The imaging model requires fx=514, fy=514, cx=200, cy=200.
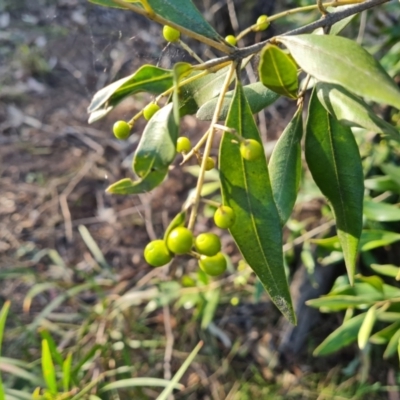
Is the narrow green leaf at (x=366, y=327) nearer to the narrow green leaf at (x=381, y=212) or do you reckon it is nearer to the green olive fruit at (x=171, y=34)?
the narrow green leaf at (x=381, y=212)

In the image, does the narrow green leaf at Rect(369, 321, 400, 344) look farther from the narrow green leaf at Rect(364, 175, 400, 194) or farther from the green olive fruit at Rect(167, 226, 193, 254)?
the green olive fruit at Rect(167, 226, 193, 254)

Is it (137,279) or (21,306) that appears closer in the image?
(137,279)

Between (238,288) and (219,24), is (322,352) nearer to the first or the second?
(238,288)

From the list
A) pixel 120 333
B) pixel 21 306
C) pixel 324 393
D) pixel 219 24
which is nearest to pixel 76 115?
pixel 219 24

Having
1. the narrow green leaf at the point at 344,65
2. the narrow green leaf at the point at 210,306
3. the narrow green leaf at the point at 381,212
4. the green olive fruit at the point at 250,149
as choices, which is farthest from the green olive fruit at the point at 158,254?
the narrow green leaf at the point at 210,306

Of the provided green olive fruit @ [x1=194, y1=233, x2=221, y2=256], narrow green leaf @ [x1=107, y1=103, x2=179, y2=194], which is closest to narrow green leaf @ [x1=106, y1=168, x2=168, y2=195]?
narrow green leaf @ [x1=107, y1=103, x2=179, y2=194]

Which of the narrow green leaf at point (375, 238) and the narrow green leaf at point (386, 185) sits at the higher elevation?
the narrow green leaf at point (386, 185)
